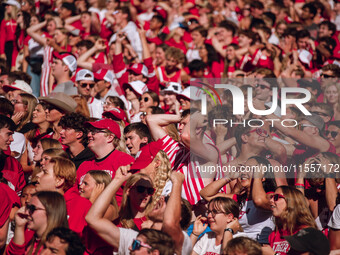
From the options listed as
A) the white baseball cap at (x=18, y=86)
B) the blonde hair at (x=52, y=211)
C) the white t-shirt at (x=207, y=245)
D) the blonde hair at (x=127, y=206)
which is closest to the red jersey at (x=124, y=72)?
the white baseball cap at (x=18, y=86)

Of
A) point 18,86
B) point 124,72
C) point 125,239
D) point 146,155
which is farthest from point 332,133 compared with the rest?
point 18,86

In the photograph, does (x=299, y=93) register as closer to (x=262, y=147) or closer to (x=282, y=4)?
(x=262, y=147)

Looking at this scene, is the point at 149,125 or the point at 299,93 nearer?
the point at 149,125

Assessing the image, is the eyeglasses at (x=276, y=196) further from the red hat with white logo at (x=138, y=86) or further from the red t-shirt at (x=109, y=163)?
the red hat with white logo at (x=138, y=86)

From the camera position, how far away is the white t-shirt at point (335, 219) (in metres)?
6.54

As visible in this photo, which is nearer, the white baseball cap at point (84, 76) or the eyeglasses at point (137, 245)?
the eyeglasses at point (137, 245)

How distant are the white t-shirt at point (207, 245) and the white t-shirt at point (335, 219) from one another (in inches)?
51.8

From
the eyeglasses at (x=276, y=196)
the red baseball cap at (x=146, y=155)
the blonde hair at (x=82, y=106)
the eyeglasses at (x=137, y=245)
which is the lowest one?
the blonde hair at (x=82, y=106)

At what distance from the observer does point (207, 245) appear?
20.3 feet

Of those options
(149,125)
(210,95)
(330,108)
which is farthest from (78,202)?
(330,108)

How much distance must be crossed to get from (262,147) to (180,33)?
7306 millimetres

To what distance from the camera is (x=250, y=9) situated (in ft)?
51.6

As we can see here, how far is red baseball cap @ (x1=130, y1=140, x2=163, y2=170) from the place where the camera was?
6254 millimetres

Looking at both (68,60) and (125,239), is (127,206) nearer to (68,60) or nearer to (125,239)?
(125,239)
